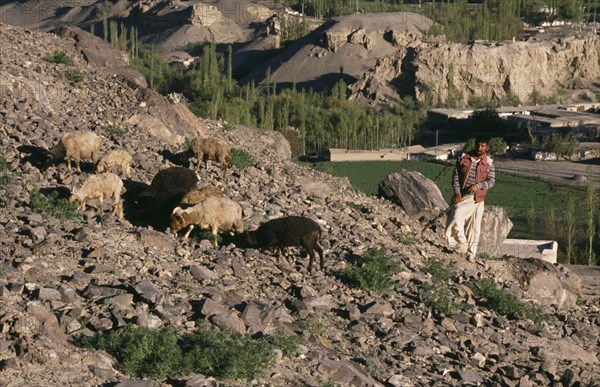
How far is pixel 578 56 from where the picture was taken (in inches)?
3418

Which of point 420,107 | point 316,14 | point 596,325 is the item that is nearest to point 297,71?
point 420,107

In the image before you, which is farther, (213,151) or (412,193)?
(412,193)

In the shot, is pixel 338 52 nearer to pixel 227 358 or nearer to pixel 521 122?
pixel 521 122

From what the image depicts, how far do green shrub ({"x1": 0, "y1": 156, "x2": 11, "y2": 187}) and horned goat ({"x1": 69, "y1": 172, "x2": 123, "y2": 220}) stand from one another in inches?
38.7

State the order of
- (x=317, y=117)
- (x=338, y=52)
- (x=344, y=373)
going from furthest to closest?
(x=338, y=52)
(x=317, y=117)
(x=344, y=373)

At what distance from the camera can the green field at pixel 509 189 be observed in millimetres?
38500

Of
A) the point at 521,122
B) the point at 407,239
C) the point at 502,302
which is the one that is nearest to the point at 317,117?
the point at 521,122

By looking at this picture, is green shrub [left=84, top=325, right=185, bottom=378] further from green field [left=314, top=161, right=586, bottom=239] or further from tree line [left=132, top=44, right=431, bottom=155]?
tree line [left=132, top=44, right=431, bottom=155]

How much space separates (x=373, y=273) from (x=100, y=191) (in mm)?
3426

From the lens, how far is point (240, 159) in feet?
52.5

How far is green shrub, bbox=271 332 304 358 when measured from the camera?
30.1ft

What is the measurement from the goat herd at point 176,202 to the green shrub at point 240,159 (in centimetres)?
210

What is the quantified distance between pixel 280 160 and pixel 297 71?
67780mm

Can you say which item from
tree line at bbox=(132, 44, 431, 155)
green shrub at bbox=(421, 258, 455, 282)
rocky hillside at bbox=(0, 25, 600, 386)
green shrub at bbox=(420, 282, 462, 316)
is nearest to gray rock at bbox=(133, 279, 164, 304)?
rocky hillside at bbox=(0, 25, 600, 386)
